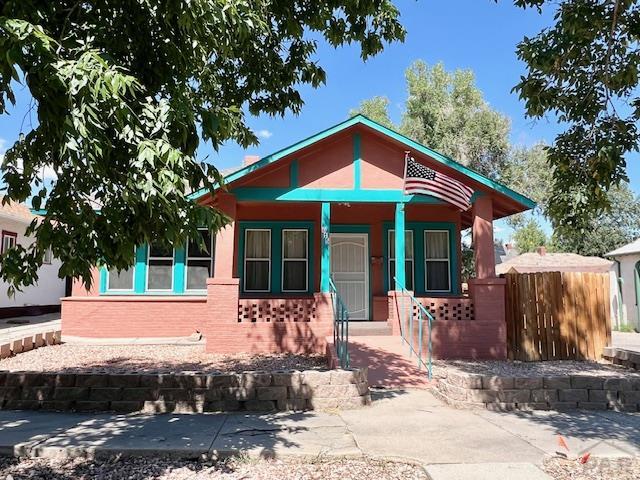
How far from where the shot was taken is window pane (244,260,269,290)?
1341 cm

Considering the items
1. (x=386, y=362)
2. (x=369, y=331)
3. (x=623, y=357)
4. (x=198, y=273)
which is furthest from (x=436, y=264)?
(x=198, y=273)

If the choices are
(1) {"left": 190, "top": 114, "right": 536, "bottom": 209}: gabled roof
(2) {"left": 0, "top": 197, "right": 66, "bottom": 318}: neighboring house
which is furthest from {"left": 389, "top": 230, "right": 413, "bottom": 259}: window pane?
(2) {"left": 0, "top": 197, "right": 66, "bottom": 318}: neighboring house

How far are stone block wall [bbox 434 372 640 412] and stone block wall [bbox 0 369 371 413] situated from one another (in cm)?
171

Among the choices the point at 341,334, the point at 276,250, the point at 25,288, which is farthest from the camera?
the point at 25,288

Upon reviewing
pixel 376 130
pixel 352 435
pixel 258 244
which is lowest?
pixel 352 435

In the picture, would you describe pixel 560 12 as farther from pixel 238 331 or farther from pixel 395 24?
pixel 238 331

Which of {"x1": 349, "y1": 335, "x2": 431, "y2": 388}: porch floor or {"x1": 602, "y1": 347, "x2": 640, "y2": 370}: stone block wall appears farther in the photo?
{"x1": 602, "y1": 347, "x2": 640, "y2": 370}: stone block wall

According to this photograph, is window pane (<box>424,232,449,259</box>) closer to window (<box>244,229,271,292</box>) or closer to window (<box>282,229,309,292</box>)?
A: window (<box>282,229,309,292</box>)

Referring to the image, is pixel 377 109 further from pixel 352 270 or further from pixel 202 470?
pixel 202 470

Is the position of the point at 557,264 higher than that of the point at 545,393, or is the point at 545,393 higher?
the point at 557,264

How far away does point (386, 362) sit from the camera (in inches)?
356

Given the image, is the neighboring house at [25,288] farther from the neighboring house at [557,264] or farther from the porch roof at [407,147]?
the neighboring house at [557,264]

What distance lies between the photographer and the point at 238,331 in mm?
10633

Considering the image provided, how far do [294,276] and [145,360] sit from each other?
4905 millimetres
